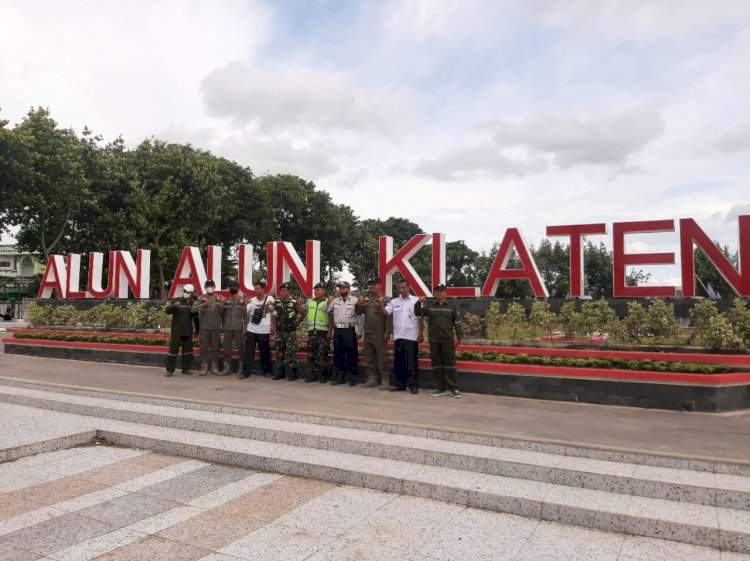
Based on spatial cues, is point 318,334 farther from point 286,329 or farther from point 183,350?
point 183,350

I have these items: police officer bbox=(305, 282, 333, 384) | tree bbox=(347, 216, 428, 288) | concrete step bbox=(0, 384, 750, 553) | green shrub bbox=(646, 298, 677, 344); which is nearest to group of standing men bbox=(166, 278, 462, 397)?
police officer bbox=(305, 282, 333, 384)

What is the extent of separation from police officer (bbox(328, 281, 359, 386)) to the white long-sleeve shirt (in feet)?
2.66

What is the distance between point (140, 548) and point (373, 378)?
17.6ft

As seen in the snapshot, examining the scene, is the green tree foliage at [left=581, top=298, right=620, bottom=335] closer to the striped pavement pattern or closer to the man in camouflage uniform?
the man in camouflage uniform

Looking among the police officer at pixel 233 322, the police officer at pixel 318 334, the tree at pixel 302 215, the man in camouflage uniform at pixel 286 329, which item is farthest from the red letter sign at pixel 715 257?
the tree at pixel 302 215

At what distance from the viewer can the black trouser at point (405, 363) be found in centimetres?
807

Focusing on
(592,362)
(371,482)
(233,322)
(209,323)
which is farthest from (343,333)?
(371,482)

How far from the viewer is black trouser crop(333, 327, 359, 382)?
868cm

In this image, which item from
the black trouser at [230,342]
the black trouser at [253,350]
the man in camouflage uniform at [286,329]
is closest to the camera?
the man in camouflage uniform at [286,329]

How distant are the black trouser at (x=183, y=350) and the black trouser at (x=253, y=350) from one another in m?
1.21

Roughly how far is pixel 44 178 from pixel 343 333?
2328 cm

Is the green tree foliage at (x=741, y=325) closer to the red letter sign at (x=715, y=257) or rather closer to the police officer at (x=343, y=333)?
the red letter sign at (x=715, y=257)

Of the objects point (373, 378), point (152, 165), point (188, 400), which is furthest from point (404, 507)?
point (152, 165)

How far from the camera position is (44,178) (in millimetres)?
25750
